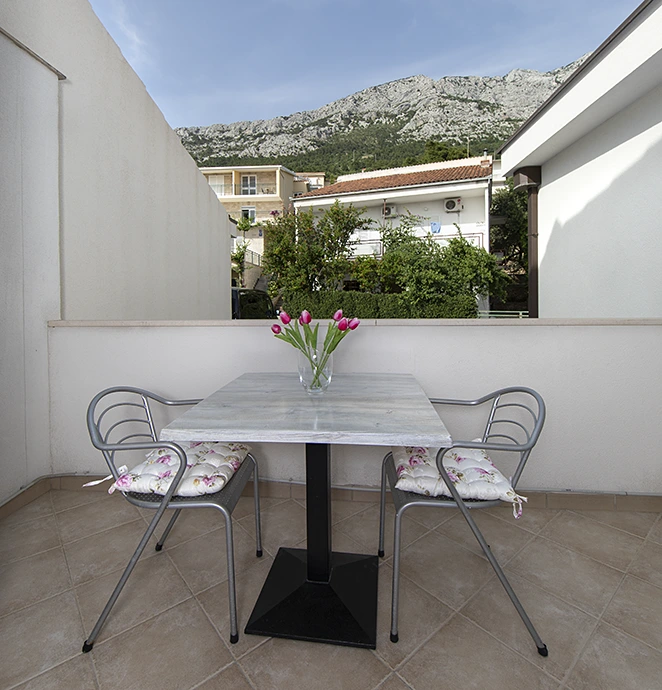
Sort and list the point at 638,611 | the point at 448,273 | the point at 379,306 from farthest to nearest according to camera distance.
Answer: the point at 379,306 < the point at 448,273 < the point at 638,611

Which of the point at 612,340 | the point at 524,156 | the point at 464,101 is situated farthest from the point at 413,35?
the point at 612,340

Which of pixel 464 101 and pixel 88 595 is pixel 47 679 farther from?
pixel 464 101

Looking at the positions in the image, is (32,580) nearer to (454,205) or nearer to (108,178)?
(108,178)

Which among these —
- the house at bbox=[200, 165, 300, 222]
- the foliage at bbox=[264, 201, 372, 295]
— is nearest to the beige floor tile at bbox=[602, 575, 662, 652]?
the foliage at bbox=[264, 201, 372, 295]

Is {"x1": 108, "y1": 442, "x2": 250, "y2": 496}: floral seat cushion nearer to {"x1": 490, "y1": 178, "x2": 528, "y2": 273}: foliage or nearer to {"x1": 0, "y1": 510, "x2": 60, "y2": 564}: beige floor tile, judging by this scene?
{"x1": 0, "y1": 510, "x2": 60, "y2": 564}: beige floor tile

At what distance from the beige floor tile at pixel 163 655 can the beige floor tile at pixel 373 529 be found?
75 cm

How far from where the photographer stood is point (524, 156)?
17.9ft

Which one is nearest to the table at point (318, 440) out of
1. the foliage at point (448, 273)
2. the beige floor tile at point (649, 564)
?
the beige floor tile at point (649, 564)

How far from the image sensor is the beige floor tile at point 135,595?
139 centimetres

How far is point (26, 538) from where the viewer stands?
1.89 m

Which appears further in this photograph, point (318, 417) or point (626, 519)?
point (626, 519)

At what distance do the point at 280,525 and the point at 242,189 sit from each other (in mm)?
26303

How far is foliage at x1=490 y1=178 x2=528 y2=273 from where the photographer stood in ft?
51.7

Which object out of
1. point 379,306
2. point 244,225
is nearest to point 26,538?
point 379,306
